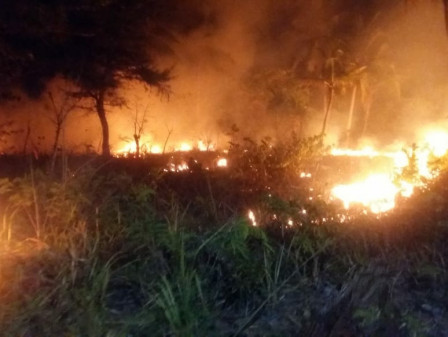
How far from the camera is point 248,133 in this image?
1425 inches

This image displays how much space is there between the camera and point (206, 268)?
5816mm

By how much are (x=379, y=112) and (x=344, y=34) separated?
500cm

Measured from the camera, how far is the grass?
4.96 metres

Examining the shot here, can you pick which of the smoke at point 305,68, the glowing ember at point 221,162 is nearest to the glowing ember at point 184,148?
the smoke at point 305,68

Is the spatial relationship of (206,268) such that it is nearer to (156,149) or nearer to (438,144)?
(438,144)

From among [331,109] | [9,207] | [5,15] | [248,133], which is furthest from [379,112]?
[9,207]

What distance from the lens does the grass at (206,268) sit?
4.96 metres

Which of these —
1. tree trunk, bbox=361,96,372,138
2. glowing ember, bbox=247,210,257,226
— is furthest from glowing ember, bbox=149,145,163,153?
glowing ember, bbox=247,210,257,226

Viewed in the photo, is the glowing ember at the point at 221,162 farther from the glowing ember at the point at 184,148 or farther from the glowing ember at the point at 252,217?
the glowing ember at the point at 184,148

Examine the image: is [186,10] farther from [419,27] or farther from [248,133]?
[419,27]

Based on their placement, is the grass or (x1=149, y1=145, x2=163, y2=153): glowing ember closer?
the grass

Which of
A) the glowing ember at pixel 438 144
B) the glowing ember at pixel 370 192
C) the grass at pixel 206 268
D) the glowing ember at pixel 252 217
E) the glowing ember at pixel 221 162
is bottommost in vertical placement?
the grass at pixel 206 268

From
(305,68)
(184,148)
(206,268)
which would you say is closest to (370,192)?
(206,268)

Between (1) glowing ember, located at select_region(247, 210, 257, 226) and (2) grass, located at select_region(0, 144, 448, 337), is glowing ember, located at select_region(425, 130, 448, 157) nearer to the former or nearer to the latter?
(2) grass, located at select_region(0, 144, 448, 337)
